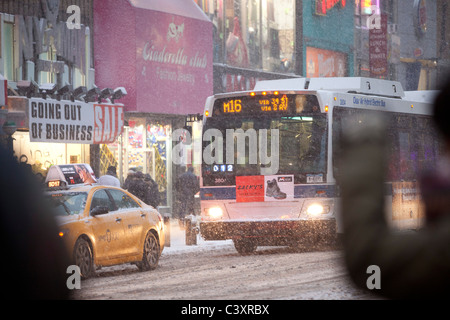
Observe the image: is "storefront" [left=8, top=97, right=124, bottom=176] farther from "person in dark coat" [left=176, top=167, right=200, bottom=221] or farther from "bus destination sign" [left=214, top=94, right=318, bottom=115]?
"bus destination sign" [left=214, top=94, right=318, bottom=115]

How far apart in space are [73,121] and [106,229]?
30.9 ft

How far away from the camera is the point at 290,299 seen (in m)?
10.5

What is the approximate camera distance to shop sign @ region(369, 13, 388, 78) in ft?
133

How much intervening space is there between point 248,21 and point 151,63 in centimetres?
735

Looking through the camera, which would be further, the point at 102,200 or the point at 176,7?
the point at 176,7

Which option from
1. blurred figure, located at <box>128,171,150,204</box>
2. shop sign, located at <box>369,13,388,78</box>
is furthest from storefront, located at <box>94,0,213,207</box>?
shop sign, located at <box>369,13,388,78</box>

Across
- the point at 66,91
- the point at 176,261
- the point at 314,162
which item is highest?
the point at 66,91

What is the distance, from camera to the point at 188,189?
83.4ft

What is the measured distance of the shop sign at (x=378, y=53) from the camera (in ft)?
133

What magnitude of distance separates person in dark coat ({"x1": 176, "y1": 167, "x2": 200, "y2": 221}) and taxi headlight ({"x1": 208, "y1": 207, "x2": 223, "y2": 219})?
7367mm

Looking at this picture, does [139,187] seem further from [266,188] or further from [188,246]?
[266,188]

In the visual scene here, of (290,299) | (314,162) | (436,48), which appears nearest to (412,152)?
(314,162)

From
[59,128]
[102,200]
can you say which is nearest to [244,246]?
[102,200]
